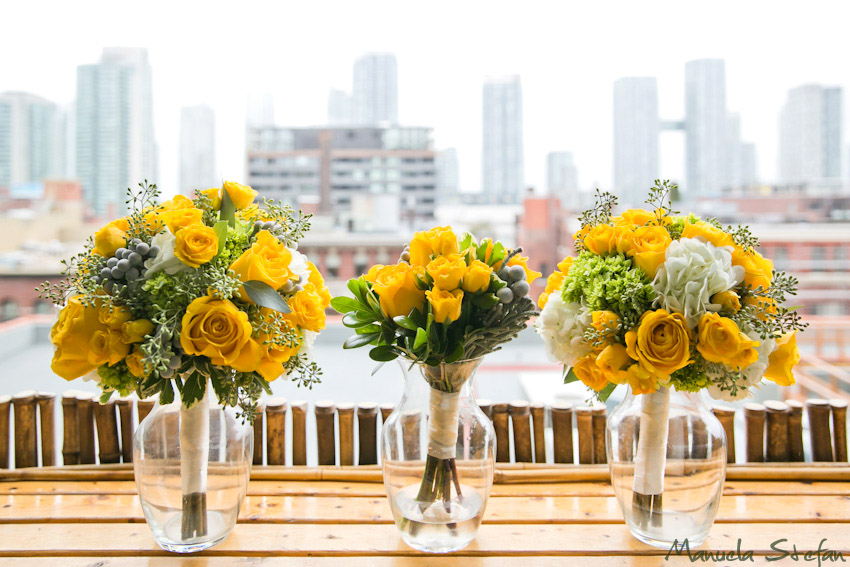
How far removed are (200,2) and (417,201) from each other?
49.1 feet

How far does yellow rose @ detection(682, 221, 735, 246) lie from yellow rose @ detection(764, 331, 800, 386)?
0.45ft

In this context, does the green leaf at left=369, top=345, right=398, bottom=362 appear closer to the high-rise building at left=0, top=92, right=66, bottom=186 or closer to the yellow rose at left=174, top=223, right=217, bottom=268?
the yellow rose at left=174, top=223, right=217, bottom=268

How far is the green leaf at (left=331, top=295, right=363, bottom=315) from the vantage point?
0.83m

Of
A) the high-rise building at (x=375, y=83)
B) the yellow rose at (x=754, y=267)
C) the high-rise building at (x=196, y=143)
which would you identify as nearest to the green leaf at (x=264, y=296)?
the yellow rose at (x=754, y=267)

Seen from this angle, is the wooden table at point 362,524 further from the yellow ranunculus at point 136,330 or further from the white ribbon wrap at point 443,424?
the yellow ranunculus at point 136,330

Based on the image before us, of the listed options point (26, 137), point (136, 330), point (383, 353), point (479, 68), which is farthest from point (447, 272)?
point (26, 137)

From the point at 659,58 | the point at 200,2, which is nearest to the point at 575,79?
the point at 659,58

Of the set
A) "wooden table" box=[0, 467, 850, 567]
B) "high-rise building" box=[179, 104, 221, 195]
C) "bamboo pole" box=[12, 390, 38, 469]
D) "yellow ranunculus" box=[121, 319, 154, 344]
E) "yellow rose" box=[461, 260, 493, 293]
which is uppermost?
"high-rise building" box=[179, 104, 221, 195]

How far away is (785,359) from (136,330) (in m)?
0.80

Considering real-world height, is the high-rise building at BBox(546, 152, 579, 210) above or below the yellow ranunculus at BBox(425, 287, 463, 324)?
above

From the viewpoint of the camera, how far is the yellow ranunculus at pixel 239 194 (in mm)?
839

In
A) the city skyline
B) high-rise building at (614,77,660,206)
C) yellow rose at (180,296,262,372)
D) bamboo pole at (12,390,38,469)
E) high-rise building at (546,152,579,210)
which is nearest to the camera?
yellow rose at (180,296,262,372)

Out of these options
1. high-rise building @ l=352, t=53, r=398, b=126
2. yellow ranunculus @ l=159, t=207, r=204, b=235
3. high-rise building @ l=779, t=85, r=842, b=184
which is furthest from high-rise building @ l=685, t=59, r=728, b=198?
yellow ranunculus @ l=159, t=207, r=204, b=235

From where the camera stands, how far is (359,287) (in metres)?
0.83
